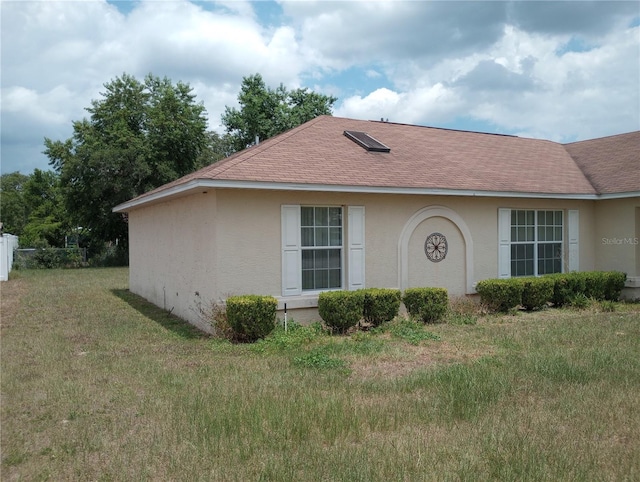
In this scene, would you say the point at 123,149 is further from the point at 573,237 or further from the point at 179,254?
the point at 573,237

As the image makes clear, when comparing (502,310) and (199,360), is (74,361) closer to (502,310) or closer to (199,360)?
(199,360)

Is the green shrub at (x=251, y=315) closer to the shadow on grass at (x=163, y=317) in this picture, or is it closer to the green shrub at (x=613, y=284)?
the shadow on grass at (x=163, y=317)

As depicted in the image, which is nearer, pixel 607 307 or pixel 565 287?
pixel 607 307

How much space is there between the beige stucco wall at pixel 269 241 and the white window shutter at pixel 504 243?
0.14m

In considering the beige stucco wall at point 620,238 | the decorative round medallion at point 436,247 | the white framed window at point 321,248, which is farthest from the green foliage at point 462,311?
the beige stucco wall at point 620,238

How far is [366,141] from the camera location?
13625mm

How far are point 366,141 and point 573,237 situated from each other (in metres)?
6.29

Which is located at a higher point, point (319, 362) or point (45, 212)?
point (45, 212)

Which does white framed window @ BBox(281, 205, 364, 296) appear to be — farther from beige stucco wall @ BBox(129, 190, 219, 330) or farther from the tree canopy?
the tree canopy

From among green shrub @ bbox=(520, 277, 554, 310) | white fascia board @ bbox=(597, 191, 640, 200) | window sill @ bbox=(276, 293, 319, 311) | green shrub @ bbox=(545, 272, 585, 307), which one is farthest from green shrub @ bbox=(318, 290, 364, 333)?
white fascia board @ bbox=(597, 191, 640, 200)

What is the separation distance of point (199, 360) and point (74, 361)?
1896 millimetres

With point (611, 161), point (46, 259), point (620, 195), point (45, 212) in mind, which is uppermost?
point (45, 212)

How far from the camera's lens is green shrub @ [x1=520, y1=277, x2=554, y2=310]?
12688 millimetres

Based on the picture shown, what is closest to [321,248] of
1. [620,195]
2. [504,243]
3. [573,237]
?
[504,243]
